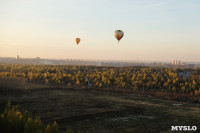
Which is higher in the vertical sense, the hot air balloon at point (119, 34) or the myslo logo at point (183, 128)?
the hot air balloon at point (119, 34)

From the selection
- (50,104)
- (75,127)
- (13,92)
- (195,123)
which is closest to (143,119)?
(195,123)

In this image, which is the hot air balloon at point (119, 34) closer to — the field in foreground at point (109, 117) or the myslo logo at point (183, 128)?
the field in foreground at point (109, 117)

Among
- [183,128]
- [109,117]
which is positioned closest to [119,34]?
[109,117]

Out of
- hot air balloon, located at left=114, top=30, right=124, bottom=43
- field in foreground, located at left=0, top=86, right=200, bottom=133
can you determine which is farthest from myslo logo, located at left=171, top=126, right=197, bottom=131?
hot air balloon, located at left=114, top=30, right=124, bottom=43

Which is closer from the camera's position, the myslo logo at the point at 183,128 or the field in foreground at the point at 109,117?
the myslo logo at the point at 183,128

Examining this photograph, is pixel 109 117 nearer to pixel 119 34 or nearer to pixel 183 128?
pixel 183 128

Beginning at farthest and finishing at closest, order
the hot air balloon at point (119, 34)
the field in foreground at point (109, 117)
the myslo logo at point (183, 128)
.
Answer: the hot air balloon at point (119, 34) < the field in foreground at point (109, 117) < the myslo logo at point (183, 128)

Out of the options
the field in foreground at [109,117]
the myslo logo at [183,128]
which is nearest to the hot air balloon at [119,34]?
the field in foreground at [109,117]

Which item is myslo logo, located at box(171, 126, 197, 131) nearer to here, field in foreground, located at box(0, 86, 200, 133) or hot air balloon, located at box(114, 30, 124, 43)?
field in foreground, located at box(0, 86, 200, 133)

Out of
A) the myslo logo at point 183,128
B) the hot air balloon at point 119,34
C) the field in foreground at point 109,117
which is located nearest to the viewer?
the myslo logo at point 183,128

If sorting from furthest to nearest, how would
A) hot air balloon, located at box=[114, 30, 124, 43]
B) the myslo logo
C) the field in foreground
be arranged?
hot air balloon, located at box=[114, 30, 124, 43] → the field in foreground → the myslo logo

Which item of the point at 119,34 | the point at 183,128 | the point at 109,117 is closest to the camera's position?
the point at 183,128
